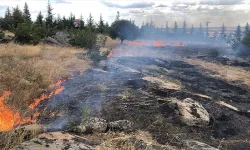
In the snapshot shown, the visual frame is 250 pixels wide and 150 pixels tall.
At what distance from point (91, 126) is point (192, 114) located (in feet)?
11.9

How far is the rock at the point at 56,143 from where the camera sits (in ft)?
15.6

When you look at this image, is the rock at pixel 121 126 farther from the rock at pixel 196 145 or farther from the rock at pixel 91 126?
the rock at pixel 196 145

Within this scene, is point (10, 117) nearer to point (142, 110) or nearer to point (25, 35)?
point (142, 110)

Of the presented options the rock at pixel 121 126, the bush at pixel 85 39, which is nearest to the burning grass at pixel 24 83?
the rock at pixel 121 126

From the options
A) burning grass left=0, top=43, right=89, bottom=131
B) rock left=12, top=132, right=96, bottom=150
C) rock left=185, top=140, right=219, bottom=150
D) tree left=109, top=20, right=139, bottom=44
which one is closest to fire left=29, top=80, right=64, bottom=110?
burning grass left=0, top=43, right=89, bottom=131

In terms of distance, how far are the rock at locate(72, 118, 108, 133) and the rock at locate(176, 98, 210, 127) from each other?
2.79m

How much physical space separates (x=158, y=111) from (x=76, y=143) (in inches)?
168

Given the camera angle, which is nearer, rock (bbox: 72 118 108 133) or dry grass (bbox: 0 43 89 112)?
rock (bbox: 72 118 108 133)

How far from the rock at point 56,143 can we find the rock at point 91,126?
97 centimetres

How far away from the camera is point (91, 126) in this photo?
677 cm

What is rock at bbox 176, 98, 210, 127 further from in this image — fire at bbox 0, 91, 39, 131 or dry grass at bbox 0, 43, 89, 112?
dry grass at bbox 0, 43, 89, 112

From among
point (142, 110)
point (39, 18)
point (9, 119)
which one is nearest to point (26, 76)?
point (9, 119)

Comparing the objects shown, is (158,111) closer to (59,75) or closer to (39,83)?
(39,83)

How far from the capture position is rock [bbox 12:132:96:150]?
4.74 metres
